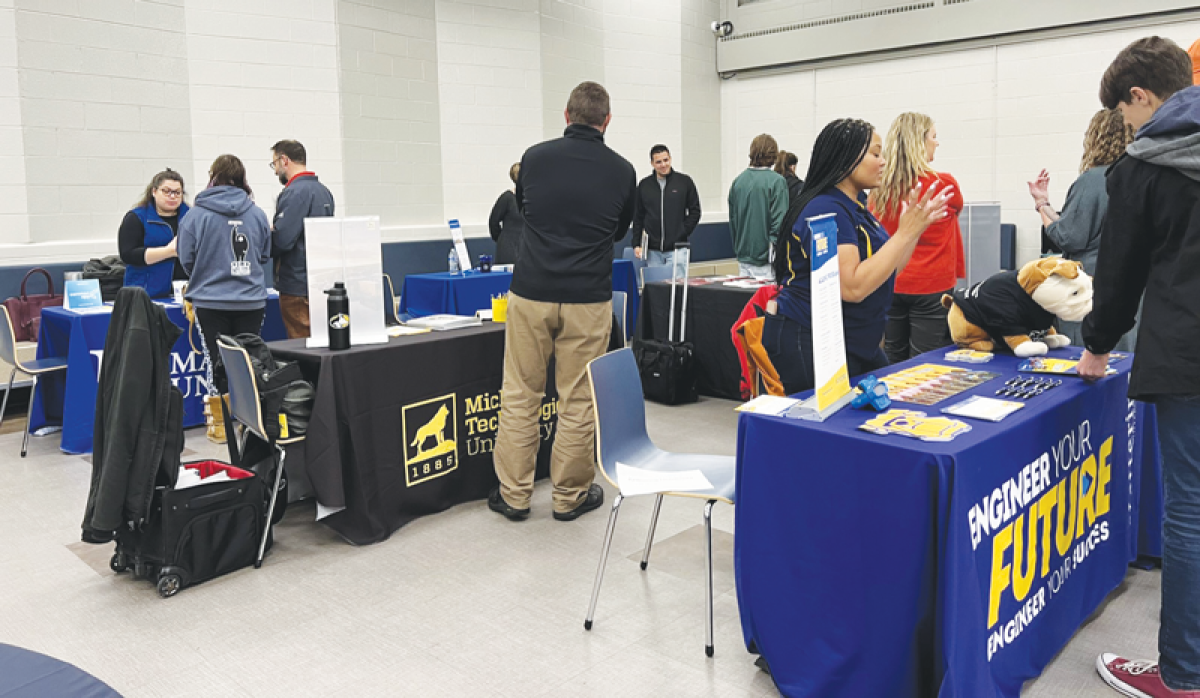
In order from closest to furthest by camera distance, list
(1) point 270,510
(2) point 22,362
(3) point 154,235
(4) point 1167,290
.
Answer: (4) point 1167,290 < (1) point 270,510 < (2) point 22,362 < (3) point 154,235

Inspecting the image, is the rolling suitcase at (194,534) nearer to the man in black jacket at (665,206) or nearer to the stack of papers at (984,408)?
the stack of papers at (984,408)

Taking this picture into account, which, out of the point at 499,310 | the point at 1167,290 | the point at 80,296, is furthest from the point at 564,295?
the point at 80,296

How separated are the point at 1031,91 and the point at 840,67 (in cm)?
179

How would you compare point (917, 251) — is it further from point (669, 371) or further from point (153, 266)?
point (153, 266)

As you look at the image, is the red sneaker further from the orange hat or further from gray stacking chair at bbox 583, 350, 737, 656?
the orange hat

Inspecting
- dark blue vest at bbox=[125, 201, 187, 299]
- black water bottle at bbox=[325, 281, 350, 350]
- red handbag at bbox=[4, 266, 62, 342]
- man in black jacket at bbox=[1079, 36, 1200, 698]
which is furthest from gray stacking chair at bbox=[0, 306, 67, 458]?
man in black jacket at bbox=[1079, 36, 1200, 698]

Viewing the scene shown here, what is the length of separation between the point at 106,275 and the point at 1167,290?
519 cm

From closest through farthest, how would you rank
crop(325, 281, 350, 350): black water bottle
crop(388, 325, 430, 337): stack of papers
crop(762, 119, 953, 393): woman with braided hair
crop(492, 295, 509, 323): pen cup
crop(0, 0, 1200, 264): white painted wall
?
1. crop(762, 119, 953, 393): woman with braided hair
2. crop(325, 281, 350, 350): black water bottle
3. crop(388, 325, 430, 337): stack of papers
4. crop(492, 295, 509, 323): pen cup
5. crop(0, 0, 1200, 264): white painted wall

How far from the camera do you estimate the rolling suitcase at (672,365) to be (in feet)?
16.8

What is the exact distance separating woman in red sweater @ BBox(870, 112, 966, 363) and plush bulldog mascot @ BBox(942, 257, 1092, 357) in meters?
0.64

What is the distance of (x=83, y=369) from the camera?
432 centimetres

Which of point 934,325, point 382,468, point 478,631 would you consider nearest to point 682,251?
point 934,325

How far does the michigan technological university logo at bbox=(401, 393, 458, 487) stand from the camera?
327cm

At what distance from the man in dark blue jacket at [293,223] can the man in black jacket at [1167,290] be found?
12.1 feet
